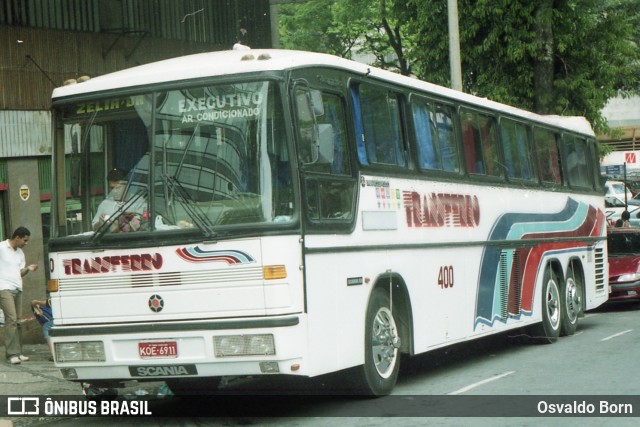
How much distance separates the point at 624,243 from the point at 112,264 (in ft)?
51.9

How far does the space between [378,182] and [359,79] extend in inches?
40.3

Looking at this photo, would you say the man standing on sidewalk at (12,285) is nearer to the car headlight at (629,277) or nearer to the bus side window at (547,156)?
the bus side window at (547,156)

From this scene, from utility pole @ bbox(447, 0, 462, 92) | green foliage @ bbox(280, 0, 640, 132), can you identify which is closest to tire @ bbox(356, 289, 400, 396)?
utility pole @ bbox(447, 0, 462, 92)

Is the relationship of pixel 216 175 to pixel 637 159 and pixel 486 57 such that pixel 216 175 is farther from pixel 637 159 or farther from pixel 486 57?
pixel 637 159

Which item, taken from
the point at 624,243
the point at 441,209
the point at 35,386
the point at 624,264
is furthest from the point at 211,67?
the point at 624,243

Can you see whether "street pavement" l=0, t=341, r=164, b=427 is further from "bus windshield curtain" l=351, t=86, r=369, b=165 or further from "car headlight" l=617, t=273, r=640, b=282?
"car headlight" l=617, t=273, r=640, b=282

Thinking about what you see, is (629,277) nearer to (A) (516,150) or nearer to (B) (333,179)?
(A) (516,150)

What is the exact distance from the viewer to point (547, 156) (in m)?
17.5

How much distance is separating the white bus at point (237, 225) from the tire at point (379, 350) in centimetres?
2

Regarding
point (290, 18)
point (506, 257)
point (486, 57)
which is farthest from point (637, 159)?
point (506, 257)

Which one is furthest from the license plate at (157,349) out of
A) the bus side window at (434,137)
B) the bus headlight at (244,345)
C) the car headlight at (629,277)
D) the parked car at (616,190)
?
the parked car at (616,190)

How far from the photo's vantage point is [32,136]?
58.7 ft

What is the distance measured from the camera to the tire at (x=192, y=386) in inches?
425

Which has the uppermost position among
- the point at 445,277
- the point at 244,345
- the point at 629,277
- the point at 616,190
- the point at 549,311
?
the point at 616,190
